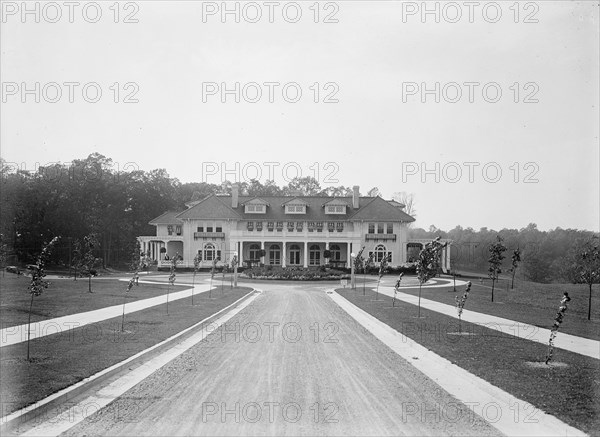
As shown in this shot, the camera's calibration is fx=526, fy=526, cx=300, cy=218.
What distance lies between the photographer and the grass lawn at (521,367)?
26.8 ft

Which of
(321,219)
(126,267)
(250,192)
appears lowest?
(126,267)

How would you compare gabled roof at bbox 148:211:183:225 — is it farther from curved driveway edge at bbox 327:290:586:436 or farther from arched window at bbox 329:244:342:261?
curved driveway edge at bbox 327:290:586:436

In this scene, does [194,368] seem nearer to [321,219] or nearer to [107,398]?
[107,398]

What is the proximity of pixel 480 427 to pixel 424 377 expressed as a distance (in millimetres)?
3020

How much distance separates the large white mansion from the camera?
60750 mm

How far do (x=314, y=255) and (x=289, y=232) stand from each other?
4.73 meters

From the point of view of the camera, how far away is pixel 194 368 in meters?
11.0

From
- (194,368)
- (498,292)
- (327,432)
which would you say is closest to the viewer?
(327,432)

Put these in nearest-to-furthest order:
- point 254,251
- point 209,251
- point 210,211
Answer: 1. point 209,251
2. point 254,251
3. point 210,211

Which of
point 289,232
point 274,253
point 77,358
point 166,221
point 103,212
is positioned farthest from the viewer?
point 103,212

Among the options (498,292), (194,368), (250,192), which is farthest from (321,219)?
(194,368)

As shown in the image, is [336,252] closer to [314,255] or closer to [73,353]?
[314,255]

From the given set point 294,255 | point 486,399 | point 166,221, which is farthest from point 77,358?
point 166,221

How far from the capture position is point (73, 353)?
38.6 feet
